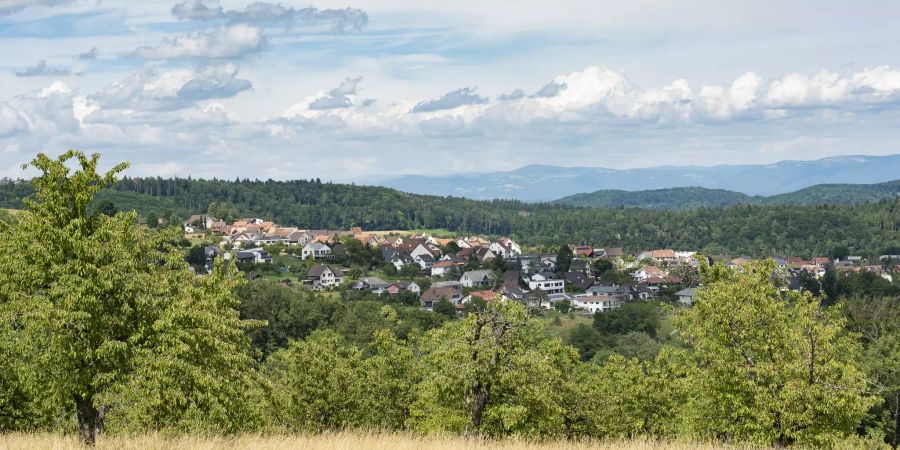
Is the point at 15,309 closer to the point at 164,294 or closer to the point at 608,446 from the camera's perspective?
the point at 164,294

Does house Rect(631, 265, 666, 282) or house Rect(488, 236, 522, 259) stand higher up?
house Rect(488, 236, 522, 259)

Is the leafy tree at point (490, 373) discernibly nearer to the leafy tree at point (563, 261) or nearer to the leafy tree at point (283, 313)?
the leafy tree at point (283, 313)

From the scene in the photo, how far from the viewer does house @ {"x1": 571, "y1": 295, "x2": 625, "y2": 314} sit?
124 metres

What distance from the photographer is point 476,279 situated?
470 ft

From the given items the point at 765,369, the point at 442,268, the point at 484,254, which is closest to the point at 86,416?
the point at 765,369

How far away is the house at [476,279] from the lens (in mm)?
142000

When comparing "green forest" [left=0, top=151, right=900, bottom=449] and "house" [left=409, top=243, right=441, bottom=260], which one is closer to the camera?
"green forest" [left=0, top=151, right=900, bottom=449]

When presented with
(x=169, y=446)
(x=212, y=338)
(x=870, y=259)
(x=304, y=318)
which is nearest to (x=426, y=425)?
(x=212, y=338)

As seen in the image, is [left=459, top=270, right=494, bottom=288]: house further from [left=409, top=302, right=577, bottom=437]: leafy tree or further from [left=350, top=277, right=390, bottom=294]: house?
[left=409, top=302, right=577, bottom=437]: leafy tree

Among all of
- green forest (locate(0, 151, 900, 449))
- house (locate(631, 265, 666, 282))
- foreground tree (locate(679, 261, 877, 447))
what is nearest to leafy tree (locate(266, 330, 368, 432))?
green forest (locate(0, 151, 900, 449))

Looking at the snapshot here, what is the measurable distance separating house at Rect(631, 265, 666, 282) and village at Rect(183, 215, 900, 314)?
0.92 ft

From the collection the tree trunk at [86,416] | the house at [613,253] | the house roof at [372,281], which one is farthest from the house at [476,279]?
the tree trunk at [86,416]

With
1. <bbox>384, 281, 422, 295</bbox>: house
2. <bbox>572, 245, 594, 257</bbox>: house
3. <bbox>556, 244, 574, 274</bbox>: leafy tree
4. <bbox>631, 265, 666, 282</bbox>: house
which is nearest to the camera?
<bbox>384, 281, 422, 295</bbox>: house

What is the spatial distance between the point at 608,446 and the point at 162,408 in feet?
29.3
